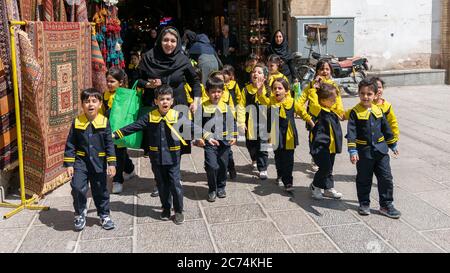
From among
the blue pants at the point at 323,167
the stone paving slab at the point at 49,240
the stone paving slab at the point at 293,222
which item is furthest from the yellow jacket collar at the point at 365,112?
the stone paving slab at the point at 49,240

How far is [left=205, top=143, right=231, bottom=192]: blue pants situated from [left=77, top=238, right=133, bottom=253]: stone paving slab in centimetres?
120

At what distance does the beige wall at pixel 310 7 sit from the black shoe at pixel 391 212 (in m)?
7.74

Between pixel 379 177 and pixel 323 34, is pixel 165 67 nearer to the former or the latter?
pixel 379 177

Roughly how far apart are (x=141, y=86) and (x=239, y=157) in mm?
2198

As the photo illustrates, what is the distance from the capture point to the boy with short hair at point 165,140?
171 inches

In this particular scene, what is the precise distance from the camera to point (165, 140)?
4.35 meters

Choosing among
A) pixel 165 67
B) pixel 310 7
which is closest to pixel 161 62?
pixel 165 67

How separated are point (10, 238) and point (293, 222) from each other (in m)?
2.45

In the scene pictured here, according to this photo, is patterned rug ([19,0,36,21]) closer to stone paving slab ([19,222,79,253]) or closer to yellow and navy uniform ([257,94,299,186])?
stone paving slab ([19,222,79,253])

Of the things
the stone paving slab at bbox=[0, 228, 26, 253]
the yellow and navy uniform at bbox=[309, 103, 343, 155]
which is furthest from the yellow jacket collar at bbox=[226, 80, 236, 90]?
the stone paving slab at bbox=[0, 228, 26, 253]

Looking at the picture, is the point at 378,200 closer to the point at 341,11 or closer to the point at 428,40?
the point at 341,11

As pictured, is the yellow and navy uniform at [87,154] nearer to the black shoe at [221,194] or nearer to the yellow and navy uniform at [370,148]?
the black shoe at [221,194]
